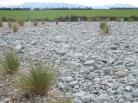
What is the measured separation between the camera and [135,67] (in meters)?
6.70

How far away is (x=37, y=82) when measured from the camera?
5.08 m

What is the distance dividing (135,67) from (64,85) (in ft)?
5.57

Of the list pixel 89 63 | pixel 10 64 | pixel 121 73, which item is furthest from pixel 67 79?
pixel 89 63

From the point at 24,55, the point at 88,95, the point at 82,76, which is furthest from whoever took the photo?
the point at 24,55

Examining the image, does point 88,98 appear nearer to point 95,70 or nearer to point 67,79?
point 67,79

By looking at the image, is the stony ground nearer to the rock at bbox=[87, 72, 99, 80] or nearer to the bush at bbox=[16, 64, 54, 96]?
the rock at bbox=[87, 72, 99, 80]

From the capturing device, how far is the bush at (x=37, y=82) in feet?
16.6

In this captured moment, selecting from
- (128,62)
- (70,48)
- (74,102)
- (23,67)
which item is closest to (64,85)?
(74,102)

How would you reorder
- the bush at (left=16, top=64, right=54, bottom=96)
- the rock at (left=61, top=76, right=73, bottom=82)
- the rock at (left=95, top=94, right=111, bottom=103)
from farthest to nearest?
the rock at (left=61, top=76, right=73, bottom=82)
the bush at (left=16, top=64, right=54, bottom=96)
the rock at (left=95, top=94, right=111, bottom=103)

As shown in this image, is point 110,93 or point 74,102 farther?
point 110,93

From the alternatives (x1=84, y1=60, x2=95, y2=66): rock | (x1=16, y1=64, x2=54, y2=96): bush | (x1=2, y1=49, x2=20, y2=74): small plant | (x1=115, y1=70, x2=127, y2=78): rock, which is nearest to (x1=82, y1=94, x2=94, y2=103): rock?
(x1=16, y1=64, x2=54, y2=96): bush

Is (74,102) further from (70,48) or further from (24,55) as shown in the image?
(70,48)

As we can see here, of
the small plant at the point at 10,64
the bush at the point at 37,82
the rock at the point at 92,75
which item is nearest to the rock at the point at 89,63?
the rock at the point at 92,75

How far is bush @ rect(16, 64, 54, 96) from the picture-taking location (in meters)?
5.07
